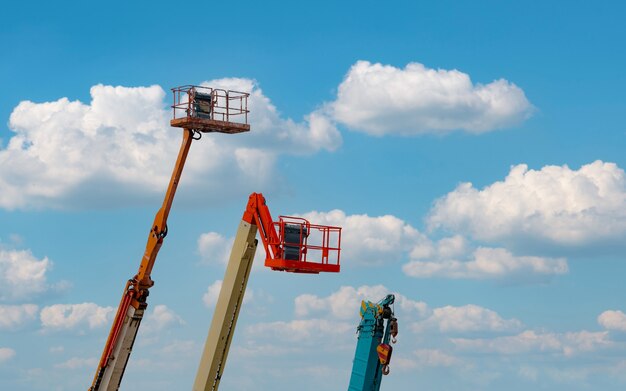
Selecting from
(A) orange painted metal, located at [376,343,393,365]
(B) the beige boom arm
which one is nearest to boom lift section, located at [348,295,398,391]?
(A) orange painted metal, located at [376,343,393,365]

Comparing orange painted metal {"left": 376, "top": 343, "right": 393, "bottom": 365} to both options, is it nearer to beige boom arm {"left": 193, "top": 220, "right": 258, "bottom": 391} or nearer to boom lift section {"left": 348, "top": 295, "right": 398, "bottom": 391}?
boom lift section {"left": 348, "top": 295, "right": 398, "bottom": 391}

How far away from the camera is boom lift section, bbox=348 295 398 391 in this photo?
24.5m

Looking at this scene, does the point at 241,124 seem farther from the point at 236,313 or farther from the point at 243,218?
the point at 236,313

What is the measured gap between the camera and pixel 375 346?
971 inches

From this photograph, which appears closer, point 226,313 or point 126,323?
point 226,313

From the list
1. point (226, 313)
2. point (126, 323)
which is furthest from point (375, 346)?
point (126, 323)

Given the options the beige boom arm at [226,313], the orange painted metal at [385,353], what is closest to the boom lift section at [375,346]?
the orange painted metal at [385,353]

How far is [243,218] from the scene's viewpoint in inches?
923

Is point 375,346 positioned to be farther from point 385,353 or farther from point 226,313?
point 226,313

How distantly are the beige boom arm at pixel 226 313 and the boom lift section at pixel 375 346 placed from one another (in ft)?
12.6

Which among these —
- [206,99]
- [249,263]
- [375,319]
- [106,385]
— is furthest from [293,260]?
[106,385]

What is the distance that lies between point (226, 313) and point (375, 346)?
4.40 meters

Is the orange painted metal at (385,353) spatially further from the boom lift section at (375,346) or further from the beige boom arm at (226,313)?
the beige boom arm at (226,313)

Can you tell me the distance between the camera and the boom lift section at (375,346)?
24453 mm
